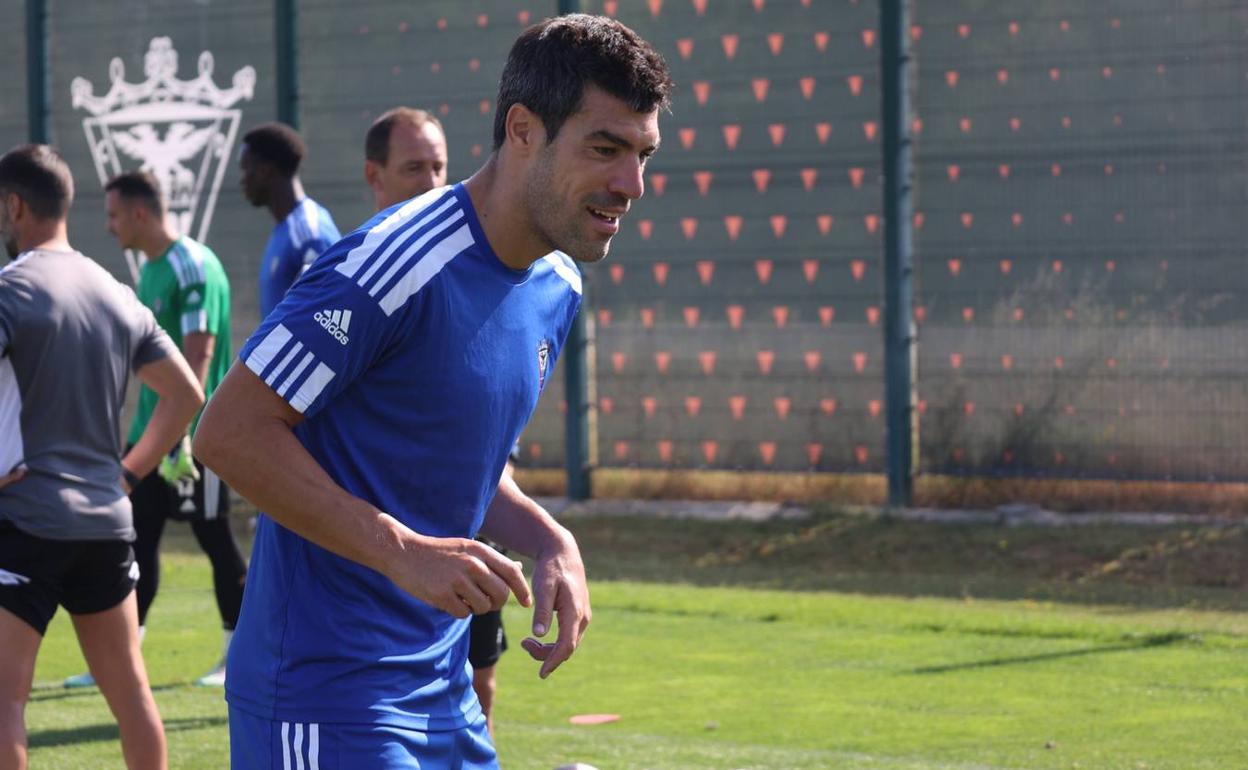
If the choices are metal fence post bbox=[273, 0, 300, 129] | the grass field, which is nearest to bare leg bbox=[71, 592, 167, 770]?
the grass field

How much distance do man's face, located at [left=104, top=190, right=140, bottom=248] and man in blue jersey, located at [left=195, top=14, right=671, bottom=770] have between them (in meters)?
5.58

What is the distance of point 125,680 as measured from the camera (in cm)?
564

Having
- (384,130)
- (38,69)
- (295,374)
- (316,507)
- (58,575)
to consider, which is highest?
(38,69)

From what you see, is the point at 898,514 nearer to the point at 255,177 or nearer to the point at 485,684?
the point at 255,177

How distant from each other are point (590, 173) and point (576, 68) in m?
0.18

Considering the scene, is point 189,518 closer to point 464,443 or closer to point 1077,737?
point 1077,737

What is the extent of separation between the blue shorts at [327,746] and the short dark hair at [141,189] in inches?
222

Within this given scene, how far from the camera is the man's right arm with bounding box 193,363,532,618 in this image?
314 centimetres

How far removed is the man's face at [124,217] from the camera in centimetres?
884

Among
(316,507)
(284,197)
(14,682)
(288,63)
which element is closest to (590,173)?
(316,507)

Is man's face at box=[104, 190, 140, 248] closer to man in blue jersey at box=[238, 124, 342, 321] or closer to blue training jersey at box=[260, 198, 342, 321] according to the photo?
man in blue jersey at box=[238, 124, 342, 321]

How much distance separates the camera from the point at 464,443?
3492 mm

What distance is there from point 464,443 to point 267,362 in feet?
1.36

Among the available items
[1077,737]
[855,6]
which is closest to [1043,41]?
[855,6]
